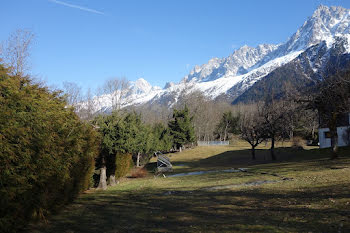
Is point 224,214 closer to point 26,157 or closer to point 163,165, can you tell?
point 26,157

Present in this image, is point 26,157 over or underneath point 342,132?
underneath

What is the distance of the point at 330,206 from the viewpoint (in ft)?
26.2

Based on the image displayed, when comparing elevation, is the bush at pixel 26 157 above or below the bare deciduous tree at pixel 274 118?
below

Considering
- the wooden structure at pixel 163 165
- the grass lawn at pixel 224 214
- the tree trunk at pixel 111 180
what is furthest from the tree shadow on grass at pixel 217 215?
the wooden structure at pixel 163 165

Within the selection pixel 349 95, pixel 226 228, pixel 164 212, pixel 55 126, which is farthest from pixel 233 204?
pixel 349 95

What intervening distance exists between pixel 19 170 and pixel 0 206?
1.08m

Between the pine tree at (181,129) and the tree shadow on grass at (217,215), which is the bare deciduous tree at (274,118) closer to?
the tree shadow on grass at (217,215)

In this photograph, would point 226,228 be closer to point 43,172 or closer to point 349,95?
point 43,172

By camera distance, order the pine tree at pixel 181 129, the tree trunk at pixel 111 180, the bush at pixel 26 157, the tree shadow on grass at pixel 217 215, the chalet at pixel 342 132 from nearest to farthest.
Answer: the tree shadow on grass at pixel 217 215, the bush at pixel 26 157, the tree trunk at pixel 111 180, the chalet at pixel 342 132, the pine tree at pixel 181 129

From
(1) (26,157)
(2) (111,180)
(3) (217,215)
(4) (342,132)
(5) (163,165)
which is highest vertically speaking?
(4) (342,132)

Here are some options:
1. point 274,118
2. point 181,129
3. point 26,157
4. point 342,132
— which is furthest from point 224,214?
point 181,129

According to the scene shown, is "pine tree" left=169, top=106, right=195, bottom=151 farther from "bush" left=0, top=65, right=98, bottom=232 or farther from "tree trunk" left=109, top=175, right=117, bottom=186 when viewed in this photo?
"bush" left=0, top=65, right=98, bottom=232

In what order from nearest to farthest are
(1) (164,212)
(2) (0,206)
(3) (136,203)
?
(2) (0,206), (1) (164,212), (3) (136,203)

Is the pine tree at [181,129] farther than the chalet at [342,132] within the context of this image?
Yes
